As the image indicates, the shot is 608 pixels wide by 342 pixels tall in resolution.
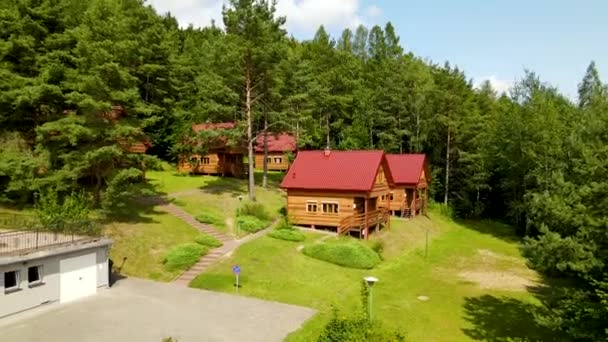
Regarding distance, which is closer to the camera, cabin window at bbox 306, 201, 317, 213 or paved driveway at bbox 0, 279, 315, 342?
paved driveway at bbox 0, 279, 315, 342

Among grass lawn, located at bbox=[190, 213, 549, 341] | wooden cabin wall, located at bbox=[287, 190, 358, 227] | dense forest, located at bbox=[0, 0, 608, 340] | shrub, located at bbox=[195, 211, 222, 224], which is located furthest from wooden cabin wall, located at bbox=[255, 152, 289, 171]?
shrub, located at bbox=[195, 211, 222, 224]

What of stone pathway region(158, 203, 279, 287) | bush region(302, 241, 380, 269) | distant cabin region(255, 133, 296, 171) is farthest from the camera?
distant cabin region(255, 133, 296, 171)

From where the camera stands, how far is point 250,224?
1362 inches

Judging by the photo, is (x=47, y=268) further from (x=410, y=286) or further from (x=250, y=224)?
(x=410, y=286)

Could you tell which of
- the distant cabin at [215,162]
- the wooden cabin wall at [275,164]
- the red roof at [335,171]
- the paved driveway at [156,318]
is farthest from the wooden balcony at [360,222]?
the wooden cabin wall at [275,164]

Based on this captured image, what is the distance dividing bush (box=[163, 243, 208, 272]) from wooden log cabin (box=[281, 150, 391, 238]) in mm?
10267

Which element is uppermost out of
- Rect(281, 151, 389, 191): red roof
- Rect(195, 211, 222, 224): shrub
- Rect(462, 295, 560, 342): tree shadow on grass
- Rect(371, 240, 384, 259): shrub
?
Rect(281, 151, 389, 191): red roof

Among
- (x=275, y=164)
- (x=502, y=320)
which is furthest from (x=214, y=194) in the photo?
(x=502, y=320)

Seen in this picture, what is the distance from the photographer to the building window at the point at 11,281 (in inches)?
755

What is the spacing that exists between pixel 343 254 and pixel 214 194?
15936 millimetres

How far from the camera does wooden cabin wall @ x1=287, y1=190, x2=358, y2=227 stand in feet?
117

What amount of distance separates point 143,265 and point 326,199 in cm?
1497

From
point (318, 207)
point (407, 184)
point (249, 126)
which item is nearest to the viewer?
point (318, 207)

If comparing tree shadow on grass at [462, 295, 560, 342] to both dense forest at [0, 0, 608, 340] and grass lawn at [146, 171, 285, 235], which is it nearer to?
dense forest at [0, 0, 608, 340]
